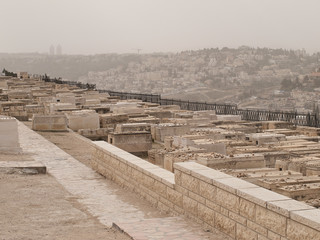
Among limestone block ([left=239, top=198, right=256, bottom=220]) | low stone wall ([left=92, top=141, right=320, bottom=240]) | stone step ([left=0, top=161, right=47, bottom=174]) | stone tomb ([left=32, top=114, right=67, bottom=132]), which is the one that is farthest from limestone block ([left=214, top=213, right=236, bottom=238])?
stone tomb ([left=32, top=114, right=67, bottom=132])

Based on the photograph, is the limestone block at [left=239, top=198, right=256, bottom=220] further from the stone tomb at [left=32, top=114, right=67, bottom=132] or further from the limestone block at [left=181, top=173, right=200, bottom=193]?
the stone tomb at [left=32, top=114, right=67, bottom=132]

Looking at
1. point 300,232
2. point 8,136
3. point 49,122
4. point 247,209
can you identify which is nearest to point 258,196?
point 247,209

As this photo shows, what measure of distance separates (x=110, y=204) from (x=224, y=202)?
2.57 m

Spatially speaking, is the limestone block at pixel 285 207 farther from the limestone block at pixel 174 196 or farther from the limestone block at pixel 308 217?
the limestone block at pixel 174 196

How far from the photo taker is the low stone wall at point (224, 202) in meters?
4.94

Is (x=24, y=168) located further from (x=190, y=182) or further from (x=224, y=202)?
(x=224, y=202)

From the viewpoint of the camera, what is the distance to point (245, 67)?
158250mm

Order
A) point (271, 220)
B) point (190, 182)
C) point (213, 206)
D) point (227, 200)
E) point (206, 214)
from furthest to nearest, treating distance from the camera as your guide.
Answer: point (190, 182)
point (206, 214)
point (213, 206)
point (227, 200)
point (271, 220)

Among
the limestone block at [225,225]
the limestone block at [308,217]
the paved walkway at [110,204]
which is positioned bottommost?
the paved walkway at [110,204]

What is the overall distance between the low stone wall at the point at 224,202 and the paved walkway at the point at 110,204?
0.57 feet

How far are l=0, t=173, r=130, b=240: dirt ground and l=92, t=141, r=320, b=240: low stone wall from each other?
985 mm

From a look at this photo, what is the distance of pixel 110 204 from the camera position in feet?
26.7

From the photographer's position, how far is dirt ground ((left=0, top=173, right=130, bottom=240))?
21.1 ft

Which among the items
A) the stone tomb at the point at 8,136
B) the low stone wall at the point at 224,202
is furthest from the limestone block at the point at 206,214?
the stone tomb at the point at 8,136
